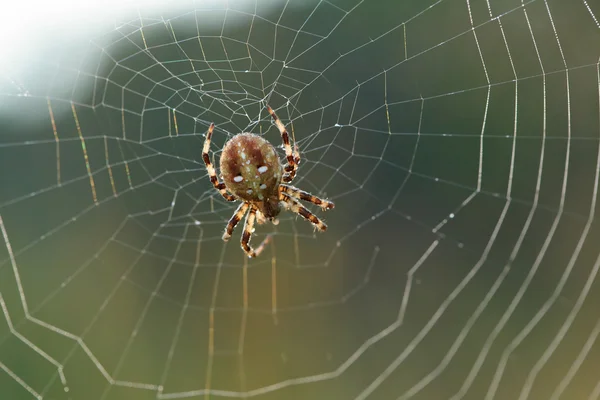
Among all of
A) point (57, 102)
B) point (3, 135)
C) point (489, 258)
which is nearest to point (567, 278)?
point (489, 258)

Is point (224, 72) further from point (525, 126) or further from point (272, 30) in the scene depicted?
point (525, 126)

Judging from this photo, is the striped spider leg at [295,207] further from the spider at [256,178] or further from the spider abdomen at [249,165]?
the spider abdomen at [249,165]

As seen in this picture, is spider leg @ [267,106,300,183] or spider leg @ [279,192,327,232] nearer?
spider leg @ [267,106,300,183]

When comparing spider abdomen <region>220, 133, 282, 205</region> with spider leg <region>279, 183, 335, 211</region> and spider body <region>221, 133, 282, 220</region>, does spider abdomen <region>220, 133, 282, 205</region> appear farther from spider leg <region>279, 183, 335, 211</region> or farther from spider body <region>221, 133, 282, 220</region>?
spider leg <region>279, 183, 335, 211</region>

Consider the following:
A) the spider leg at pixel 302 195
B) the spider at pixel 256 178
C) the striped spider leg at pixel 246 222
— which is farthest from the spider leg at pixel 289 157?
the striped spider leg at pixel 246 222

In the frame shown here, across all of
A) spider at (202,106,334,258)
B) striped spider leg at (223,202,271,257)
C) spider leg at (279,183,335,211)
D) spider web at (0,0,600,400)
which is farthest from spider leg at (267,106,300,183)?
spider web at (0,0,600,400)

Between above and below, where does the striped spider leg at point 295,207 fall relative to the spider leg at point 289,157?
below

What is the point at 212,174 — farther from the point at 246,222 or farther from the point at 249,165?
the point at 246,222
